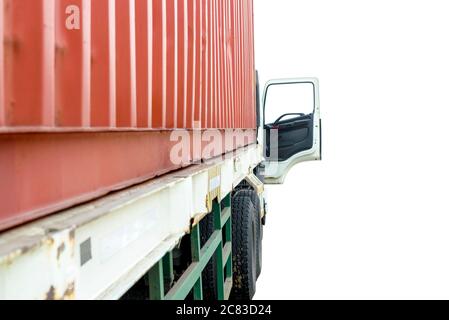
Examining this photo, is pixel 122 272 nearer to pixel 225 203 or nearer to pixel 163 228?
pixel 163 228

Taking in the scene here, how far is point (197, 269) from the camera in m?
2.24

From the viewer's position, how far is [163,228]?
1.59 metres

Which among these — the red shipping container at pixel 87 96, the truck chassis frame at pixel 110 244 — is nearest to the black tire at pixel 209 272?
the truck chassis frame at pixel 110 244

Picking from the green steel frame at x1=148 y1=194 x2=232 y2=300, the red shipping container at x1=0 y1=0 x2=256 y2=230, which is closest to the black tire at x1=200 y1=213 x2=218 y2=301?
the green steel frame at x1=148 y1=194 x2=232 y2=300

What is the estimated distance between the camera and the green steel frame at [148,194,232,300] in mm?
1705

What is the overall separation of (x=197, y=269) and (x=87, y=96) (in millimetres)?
1233

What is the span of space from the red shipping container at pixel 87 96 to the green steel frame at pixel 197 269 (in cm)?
40

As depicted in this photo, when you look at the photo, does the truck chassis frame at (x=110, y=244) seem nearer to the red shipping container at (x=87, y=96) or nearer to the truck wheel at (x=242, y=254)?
the red shipping container at (x=87, y=96)

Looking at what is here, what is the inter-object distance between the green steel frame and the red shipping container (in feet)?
1.30

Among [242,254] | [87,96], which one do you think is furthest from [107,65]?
[242,254]

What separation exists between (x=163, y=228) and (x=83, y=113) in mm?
533

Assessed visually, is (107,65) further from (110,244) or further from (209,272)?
(209,272)

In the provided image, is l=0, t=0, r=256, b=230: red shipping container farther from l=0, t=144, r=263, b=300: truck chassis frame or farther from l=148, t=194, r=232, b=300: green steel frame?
l=148, t=194, r=232, b=300: green steel frame
